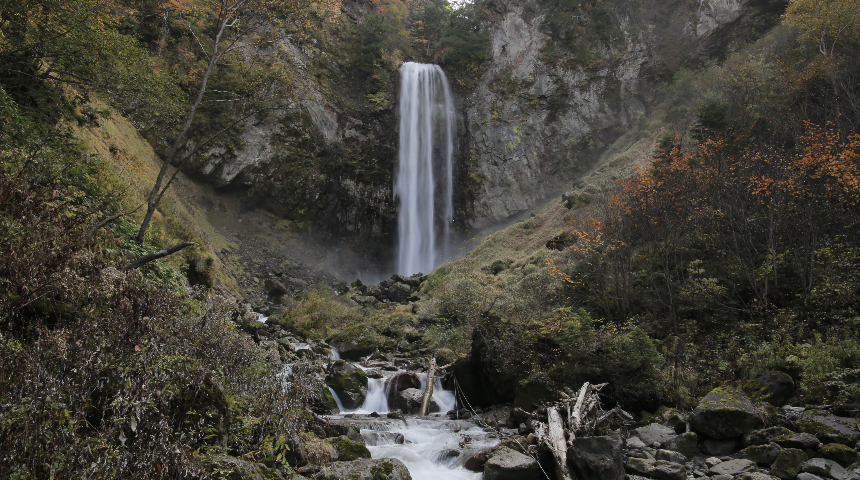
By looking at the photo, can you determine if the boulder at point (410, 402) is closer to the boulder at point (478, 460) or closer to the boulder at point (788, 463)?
the boulder at point (478, 460)

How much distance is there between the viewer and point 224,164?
85.8 ft

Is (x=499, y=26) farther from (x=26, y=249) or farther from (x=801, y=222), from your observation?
(x=26, y=249)

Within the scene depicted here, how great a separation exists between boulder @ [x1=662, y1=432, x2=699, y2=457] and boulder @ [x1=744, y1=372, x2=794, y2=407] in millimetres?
1929

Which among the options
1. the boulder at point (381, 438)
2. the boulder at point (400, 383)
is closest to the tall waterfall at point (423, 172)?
the boulder at point (400, 383)

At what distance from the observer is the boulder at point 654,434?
6.75 m

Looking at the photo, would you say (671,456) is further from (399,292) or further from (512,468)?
(399,292)

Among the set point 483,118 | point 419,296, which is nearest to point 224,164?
point 419,296

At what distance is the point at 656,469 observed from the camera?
5602mm

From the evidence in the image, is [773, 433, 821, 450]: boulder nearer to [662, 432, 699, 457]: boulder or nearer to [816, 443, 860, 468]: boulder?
[816, 443, 860, 468]: boulder

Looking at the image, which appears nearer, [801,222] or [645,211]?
[801,222]

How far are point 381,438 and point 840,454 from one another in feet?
21.3

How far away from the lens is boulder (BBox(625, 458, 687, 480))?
5.46 meters

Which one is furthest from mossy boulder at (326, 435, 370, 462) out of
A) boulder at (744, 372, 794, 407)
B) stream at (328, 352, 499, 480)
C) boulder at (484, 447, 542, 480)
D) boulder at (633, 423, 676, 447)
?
boulder at (744, 372, 794, 407)

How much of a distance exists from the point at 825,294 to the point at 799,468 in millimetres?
5598
